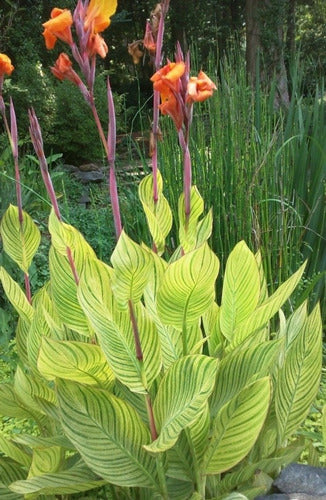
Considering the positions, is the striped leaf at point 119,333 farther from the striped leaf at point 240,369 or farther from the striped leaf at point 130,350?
the striped leaf at point 240,369

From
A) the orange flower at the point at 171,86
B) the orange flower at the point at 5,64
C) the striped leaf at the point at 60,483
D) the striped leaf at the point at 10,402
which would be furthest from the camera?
the striped leaf at the point at 10,402

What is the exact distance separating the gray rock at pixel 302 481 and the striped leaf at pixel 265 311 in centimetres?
25

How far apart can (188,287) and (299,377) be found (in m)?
0.30

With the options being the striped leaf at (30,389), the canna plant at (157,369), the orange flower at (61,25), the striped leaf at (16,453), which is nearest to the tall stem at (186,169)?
the canna plant at (157,369)

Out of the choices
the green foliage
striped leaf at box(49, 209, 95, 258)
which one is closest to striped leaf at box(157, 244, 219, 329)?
the green foliage

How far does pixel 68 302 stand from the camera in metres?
1.11

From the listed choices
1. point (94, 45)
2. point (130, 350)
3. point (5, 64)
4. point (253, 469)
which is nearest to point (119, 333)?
point (130, 350)

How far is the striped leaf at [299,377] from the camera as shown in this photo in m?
1.05

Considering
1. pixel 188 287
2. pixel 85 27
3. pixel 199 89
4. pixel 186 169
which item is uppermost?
pixel 85 27

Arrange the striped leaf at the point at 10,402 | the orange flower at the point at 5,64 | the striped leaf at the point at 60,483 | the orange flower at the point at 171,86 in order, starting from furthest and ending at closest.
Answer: the striped leaf at the point at 10,402 → the orange flower at the point at 5,64 → the striped leaf at the point at 60,483 → the orange flower at the point at 171,86

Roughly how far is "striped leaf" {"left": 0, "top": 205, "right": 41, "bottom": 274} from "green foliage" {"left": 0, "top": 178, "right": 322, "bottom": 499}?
0.08 metres

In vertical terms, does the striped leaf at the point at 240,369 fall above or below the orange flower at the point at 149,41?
below

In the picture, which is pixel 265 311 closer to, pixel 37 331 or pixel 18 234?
pixel 37 331

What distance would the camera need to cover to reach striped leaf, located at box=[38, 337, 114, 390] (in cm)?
92
